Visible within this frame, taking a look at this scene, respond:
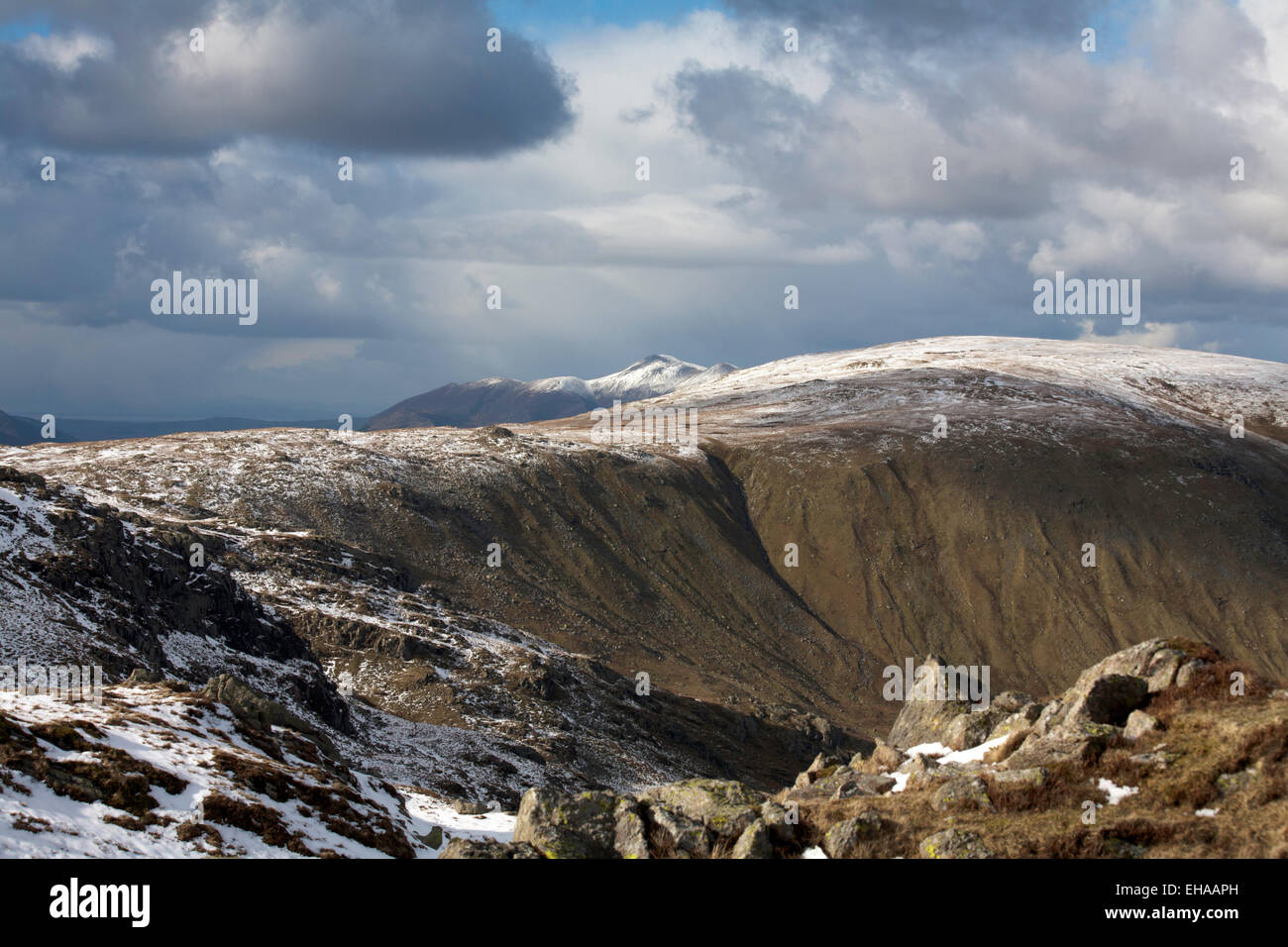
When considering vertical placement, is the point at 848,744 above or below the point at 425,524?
below

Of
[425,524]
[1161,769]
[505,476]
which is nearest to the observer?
[1161,769]

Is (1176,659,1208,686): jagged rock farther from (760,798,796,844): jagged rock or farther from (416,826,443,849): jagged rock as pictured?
(416,826,443,849): jagged rock

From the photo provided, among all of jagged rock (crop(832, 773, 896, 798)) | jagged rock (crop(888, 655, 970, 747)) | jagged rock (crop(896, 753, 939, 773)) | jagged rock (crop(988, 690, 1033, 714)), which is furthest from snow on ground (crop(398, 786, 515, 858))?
jagged rock (crop(988, 690, 1033, 714))

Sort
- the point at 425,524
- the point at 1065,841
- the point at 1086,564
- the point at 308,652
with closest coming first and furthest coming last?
the point at 1065,841 < the point at 308,652 < the point at 425,524 < the point at 1086,564

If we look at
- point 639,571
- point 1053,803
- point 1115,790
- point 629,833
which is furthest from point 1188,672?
point 639,571

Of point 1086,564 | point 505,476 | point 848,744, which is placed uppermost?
point 505,476
